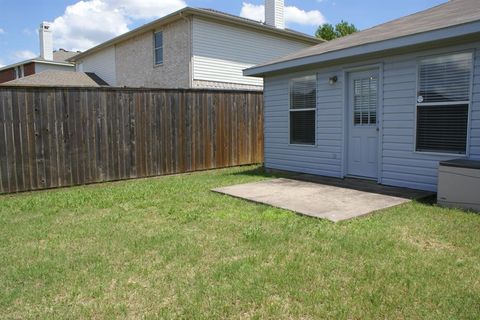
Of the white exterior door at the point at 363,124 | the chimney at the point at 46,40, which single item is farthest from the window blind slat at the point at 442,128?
the chimney at the point at 46,40

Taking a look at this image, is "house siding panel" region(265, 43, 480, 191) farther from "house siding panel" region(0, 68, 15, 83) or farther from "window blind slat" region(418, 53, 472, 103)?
"house siding panel" region(0, 68, 15, 83)

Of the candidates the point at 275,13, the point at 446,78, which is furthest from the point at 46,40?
the point at 446,78

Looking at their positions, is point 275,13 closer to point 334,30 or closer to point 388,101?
point 388,101

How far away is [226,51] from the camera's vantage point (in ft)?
48.5

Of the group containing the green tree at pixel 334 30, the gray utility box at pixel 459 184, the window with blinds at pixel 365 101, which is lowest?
the gray utility box at pixel 459 184

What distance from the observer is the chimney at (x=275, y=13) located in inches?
658

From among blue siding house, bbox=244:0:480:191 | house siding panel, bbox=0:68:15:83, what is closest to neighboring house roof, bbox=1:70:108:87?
blue siding house, bbox=244:0:480:191

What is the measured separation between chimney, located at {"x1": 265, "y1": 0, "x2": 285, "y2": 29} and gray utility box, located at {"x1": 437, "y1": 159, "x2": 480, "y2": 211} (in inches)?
Answer: 509

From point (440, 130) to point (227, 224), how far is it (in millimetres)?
3808

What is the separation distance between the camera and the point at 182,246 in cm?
405

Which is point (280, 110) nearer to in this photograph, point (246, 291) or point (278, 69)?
point (278, 69)

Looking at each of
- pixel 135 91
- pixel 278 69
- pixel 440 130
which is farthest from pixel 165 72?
pixel 440 130

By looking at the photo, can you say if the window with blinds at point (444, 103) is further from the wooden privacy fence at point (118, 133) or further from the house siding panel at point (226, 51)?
the house siding panel at point (226, 51)

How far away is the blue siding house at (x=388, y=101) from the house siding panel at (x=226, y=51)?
5.11 m
